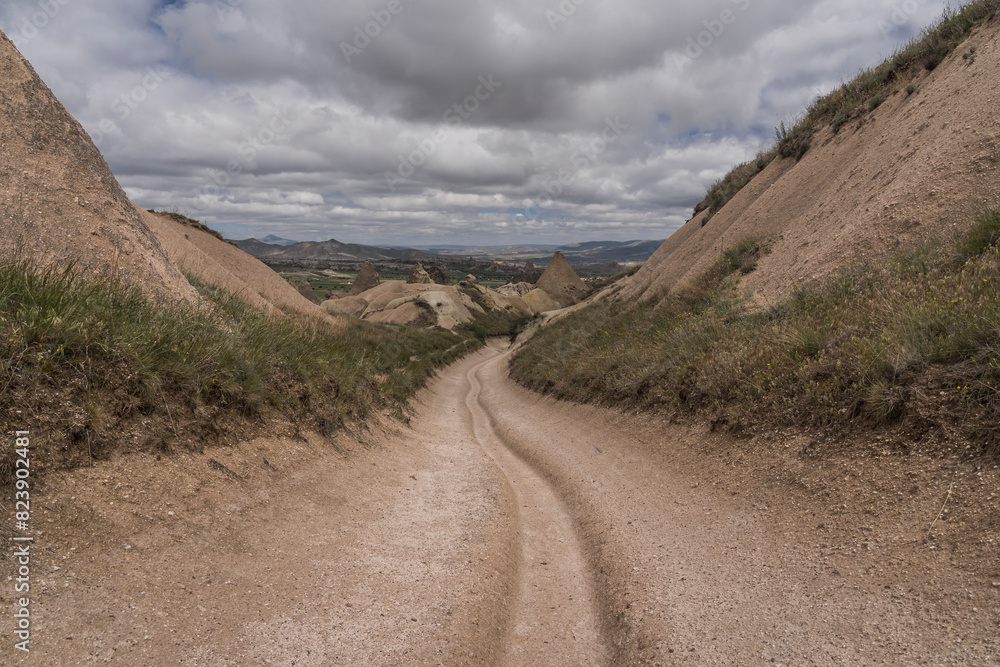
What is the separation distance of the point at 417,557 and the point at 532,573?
1.34 metres

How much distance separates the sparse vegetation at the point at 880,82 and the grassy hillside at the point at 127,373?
16075 mm

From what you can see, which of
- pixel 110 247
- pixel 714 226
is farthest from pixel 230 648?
pixel 714 226

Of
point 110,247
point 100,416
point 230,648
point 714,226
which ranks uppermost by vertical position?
point 714,226

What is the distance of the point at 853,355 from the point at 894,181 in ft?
20.8

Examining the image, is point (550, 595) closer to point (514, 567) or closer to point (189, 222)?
point (514, 567)

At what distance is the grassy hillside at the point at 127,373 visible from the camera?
4.36 m

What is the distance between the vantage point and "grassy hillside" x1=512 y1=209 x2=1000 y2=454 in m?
5.02

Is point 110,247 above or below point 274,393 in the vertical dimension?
above

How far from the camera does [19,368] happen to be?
4289 mm

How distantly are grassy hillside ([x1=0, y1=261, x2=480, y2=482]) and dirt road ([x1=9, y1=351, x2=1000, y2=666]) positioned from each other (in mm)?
353

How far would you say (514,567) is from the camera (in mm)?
5902

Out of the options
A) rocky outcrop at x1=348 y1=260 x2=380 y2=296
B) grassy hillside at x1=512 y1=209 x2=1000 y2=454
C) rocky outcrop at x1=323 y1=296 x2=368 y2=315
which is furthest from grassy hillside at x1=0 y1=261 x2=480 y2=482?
rocky outcrop at x1=348 y1=260 x2=380 y2=296

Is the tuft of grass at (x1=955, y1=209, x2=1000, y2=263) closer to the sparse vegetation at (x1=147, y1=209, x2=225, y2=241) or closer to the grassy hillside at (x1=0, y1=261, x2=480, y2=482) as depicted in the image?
the grassy hillside at (x1=0, y1=261, x2=480, y2=482)

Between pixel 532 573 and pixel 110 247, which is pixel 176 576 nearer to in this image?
pixel 532 573
